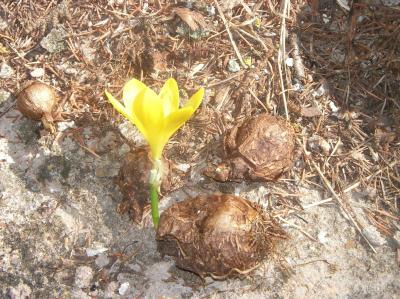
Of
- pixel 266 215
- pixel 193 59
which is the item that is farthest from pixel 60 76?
pixel 266 215

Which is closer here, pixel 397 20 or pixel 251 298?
pixel 251 298

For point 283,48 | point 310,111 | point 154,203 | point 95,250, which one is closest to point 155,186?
point 154,203

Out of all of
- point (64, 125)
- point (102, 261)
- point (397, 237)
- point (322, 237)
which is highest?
point (64, 125)

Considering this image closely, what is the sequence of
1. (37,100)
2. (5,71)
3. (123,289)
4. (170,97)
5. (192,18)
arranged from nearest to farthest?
(170,97) → (123,289) → (37,100) → (192,18) → (5,71)

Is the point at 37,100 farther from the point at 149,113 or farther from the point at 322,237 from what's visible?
the point at 322,237

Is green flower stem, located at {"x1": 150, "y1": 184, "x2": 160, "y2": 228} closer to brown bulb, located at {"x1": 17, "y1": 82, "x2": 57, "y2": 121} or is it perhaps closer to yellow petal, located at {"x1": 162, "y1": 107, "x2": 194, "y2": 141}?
yellow petal, located at {"x1": 162, "y1": 107, "x2": 194, "y2": 141}

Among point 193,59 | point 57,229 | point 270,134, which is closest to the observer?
point 270,134

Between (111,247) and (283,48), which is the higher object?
(283,48)

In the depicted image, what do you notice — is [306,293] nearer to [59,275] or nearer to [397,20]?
[59,275]
